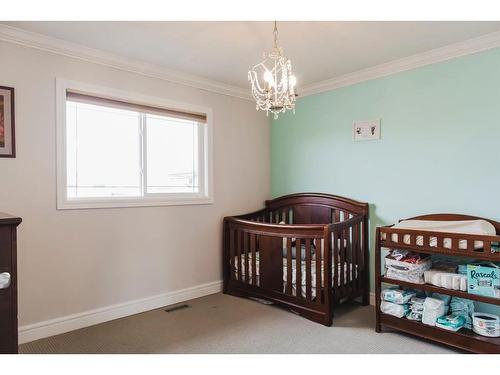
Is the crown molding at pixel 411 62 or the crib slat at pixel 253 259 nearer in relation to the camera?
the crown molding at pixel 411 62

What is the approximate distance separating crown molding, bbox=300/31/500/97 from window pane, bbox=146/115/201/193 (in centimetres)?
134

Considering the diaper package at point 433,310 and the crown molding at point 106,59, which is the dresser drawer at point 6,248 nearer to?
the crown molding at point 106,59

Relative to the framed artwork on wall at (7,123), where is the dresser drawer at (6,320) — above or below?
below

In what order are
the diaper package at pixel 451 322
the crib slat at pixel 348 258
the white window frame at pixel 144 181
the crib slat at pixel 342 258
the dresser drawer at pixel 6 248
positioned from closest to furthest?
1. the dresser drawer at pixel 6 248
2. the diaper package at pixel 451 322
3. the white window frame at pixel 144 181
4. the crib slat at pixel 342 258
5. the crib slat at pixel 348 258

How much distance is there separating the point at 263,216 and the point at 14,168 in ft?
7.78

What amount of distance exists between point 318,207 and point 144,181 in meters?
1.70

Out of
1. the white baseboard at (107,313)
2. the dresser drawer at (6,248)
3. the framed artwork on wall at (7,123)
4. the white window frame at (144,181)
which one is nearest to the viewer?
the dresser drawer at (6,248)

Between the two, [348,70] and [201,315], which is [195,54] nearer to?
[348,70]

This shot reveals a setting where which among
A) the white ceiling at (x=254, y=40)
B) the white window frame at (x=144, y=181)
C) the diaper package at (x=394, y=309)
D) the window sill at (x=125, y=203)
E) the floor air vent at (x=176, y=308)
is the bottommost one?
the floor air vent at (x=176, y=308)

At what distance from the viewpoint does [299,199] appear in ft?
11.6

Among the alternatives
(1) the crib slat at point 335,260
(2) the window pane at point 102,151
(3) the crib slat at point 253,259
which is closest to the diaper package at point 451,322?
(1) the crib slat at point 335,260

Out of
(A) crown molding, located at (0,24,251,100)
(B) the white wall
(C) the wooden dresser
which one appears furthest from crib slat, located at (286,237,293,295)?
(C) the wooden dresser

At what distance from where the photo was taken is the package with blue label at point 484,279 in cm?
200
